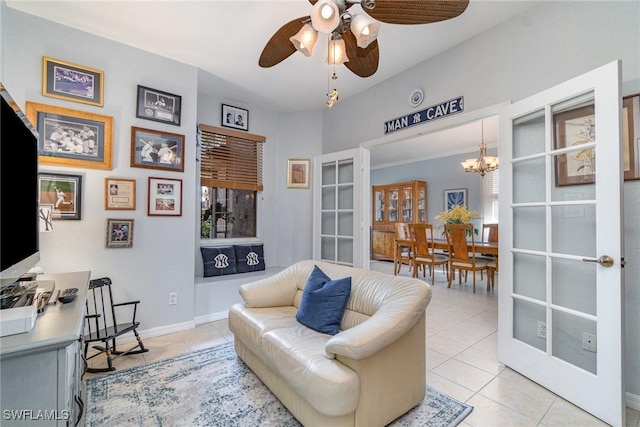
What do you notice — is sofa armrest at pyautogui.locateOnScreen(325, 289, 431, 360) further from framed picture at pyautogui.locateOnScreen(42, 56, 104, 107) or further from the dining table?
the dining table

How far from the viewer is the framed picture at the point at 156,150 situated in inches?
107

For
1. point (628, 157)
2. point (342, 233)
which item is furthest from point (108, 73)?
point (628, 157)

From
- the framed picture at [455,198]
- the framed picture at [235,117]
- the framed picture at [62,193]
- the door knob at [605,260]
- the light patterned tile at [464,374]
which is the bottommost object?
the light patterned tile at [464,374]

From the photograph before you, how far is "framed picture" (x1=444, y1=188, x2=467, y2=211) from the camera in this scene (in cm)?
649

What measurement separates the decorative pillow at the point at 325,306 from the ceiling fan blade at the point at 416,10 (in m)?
1.68

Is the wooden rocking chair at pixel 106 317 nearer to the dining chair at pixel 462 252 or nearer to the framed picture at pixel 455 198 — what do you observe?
the dining chair at pixel 462 252

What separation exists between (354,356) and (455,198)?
243 inches

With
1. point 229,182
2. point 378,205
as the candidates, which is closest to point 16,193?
point 229,182

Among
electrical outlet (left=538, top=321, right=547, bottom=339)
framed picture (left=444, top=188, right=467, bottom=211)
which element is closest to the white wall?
electrical outlet (left=538, top=321, right=547, bottom=339)

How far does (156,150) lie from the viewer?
2816 millimetres

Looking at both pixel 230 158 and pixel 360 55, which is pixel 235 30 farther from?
pixel 230 158

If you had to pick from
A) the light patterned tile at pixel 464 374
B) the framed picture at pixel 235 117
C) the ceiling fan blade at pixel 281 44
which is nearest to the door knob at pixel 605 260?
the light patterned tile at pixel 464 374

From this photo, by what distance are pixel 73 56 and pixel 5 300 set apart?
2.35 meters

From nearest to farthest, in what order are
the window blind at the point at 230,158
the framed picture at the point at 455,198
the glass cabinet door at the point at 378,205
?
1. the window blind at the point at 230,158
2. the framed picture at the point at 455,198
3. the glass cabinet door at the point at 378,205
